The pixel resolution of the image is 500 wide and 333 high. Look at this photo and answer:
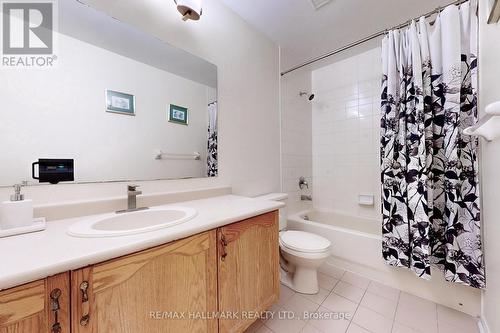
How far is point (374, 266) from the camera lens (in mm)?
1653

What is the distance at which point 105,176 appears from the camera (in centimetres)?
101

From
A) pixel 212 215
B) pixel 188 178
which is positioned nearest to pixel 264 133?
pixel 188 178

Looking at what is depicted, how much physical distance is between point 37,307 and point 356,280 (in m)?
1.95

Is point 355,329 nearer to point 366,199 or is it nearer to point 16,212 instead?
point 366,199

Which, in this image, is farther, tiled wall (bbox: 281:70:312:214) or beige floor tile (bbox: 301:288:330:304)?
tiled wall (bbox: 281:70:312:214)

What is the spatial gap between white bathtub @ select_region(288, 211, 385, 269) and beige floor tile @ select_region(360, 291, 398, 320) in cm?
26

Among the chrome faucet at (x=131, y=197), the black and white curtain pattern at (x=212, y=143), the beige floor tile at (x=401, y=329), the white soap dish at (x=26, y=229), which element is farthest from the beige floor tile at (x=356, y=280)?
the white soap dish at (x=26, y=229)

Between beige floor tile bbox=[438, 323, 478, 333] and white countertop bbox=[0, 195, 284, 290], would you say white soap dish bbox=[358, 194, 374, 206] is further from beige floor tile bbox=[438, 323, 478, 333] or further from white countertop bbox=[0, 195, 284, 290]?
white countertop bbox=[0, 195, 284, 290]

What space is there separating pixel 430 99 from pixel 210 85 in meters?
1.56

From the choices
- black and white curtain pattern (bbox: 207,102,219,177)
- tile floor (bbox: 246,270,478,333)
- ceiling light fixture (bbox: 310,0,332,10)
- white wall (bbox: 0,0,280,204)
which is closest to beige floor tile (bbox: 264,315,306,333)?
tile floor (bbox: 246,270,478,333)

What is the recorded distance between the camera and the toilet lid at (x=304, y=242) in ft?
4.69

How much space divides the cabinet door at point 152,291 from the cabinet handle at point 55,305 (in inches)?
1.1

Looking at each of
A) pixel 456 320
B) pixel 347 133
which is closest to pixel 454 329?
pixel 456 320

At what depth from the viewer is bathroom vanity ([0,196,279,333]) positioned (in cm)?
50
